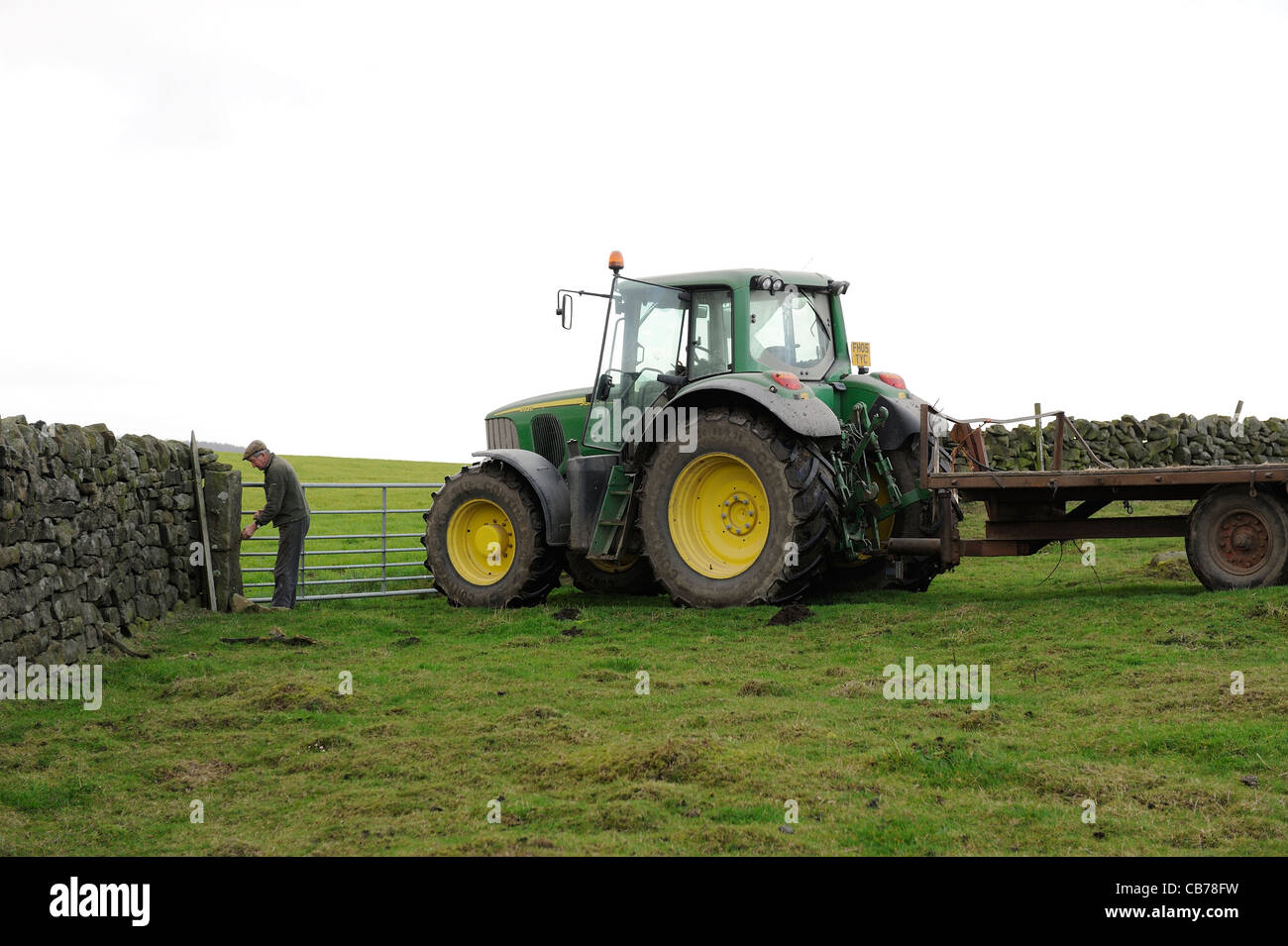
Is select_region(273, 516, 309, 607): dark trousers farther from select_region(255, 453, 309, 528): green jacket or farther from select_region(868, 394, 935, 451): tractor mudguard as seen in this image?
select_region(868, 394, 935, 451): tractor mudguard

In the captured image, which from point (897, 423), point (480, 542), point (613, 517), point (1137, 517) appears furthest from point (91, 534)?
point (1137, 517)

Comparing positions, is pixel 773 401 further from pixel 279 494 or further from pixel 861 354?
pixel 279 494

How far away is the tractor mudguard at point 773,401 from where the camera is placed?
10266 millimetres

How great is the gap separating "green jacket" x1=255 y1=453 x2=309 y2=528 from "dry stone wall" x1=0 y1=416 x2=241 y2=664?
425 millimetres

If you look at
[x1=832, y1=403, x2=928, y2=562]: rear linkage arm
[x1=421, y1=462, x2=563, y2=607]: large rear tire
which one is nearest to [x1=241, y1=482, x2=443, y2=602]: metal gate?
[x1=421, y1=462, x2=563, y2=607]: large rear tire

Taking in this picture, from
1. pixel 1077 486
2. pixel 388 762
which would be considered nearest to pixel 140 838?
pixel 388 762

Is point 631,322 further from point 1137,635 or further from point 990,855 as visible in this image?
point 990,855

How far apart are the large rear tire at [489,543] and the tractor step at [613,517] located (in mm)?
731

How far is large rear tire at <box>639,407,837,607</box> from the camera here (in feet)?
33.6

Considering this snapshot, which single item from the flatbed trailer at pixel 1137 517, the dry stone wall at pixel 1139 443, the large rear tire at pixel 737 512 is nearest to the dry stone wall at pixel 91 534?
the large rear tire at pixel 737 512

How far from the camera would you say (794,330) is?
11594 millimetres

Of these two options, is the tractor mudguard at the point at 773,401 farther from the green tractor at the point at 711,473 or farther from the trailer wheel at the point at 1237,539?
the trailer wheel at the point at 1237,539

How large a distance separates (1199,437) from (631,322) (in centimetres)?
1590

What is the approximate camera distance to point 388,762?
630 cm
